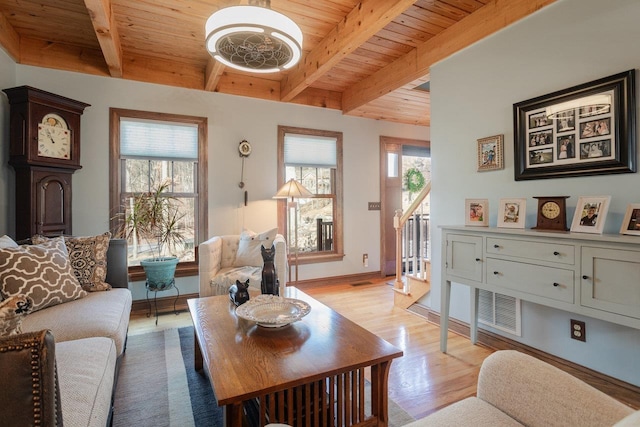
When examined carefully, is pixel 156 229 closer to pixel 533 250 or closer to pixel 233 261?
pixel 233 261

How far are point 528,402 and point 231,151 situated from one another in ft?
12.1

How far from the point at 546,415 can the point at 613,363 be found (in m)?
1.46

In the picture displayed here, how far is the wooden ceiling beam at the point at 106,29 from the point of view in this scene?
2.18 m

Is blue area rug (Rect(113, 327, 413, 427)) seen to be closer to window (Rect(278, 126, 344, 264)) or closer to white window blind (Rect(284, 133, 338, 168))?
window (Rect(278, 126, 344, 264))

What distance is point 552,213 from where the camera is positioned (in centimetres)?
199

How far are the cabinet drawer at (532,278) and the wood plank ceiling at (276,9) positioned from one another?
1.81 metres

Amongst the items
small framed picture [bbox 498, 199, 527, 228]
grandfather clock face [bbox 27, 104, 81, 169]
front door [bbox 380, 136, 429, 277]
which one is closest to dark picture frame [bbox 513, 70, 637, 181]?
small framed picture [bbox 498, 199, 527, 228]

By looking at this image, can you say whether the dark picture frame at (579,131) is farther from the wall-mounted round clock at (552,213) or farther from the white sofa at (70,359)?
the white sofa at (70,359)

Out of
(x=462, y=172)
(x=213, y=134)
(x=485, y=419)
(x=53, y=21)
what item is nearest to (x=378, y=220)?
(x=462, y=172)

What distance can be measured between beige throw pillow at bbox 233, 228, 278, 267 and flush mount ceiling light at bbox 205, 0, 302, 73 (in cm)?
172


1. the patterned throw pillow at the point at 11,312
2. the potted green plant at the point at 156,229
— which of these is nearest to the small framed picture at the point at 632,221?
the patterned throw pillow at the point at 11,312

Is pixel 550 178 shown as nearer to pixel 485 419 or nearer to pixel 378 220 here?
pixel 485 419

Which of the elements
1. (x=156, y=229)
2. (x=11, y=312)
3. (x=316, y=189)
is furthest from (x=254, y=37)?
(x=316, y=189)

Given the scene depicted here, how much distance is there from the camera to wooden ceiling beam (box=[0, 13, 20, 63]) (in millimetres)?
2752
